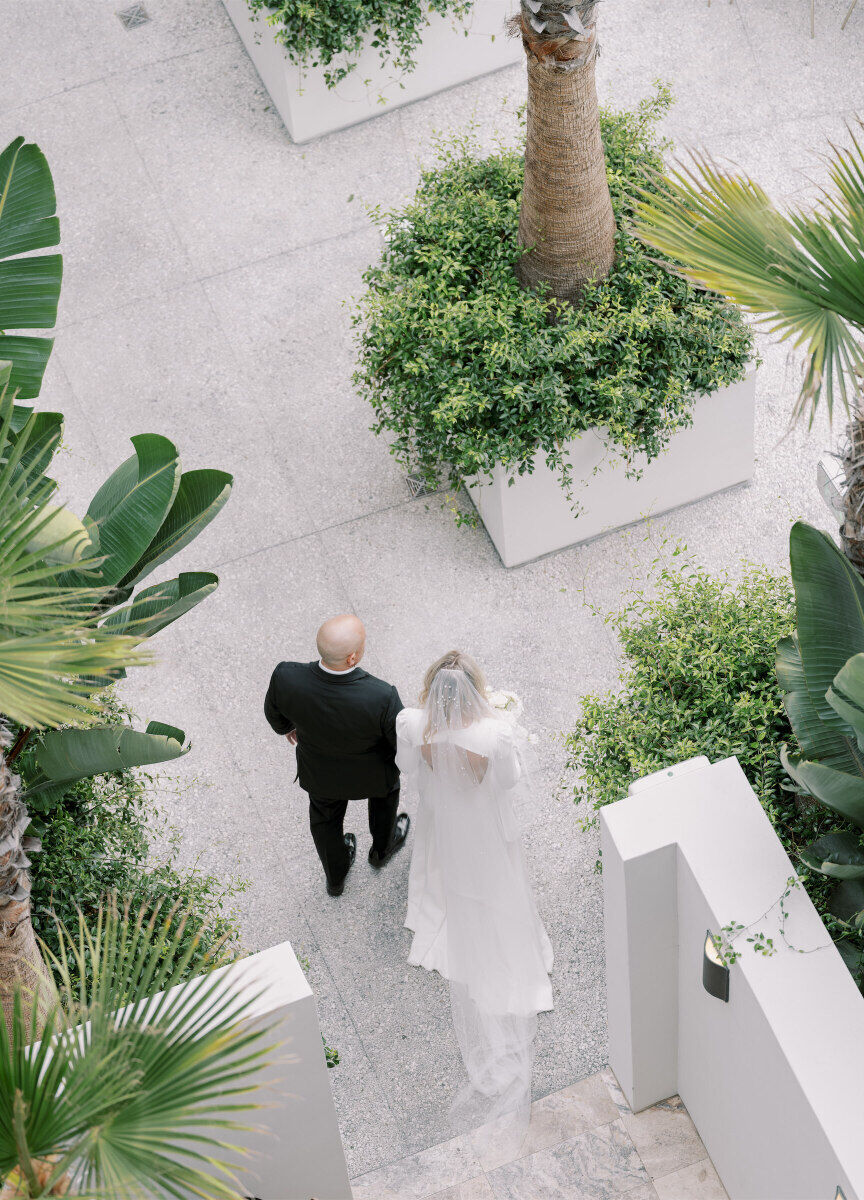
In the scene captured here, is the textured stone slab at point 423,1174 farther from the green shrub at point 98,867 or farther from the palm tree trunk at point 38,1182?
the palm tree trunk at point 38,1182

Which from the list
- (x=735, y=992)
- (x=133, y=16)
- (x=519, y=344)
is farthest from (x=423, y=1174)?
(x=133, y=16)

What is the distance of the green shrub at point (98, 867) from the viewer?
195 inches

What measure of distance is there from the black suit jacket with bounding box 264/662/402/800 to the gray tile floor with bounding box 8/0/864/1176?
68cm

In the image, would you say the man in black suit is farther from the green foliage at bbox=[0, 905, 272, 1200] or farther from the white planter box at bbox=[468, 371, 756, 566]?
the green foliage at bbox=[0, 905, 272, 1200]

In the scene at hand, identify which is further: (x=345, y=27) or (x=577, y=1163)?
(x=345, y=27)

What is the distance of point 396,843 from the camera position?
20.4ft

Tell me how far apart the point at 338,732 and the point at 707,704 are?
1471 millimetres

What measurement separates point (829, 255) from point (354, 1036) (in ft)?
12.2

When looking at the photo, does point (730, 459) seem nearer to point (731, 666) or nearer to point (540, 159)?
point (540, 159)

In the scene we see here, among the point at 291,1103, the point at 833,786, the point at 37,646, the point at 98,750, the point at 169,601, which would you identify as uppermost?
the point at 169,601

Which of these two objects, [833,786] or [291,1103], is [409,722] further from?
[833,786]

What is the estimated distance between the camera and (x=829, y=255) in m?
3.72

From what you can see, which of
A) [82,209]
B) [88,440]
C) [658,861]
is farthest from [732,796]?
[82,209]

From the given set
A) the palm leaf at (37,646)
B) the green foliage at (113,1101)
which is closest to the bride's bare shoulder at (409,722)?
the palm leaf at (37,646)
